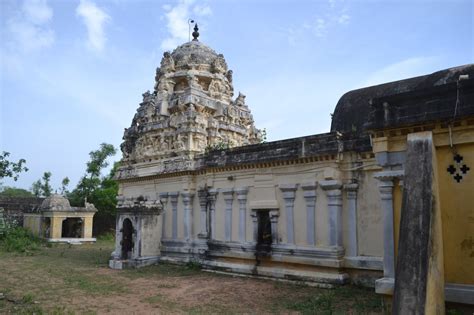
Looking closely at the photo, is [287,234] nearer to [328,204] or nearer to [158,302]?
[328,204]

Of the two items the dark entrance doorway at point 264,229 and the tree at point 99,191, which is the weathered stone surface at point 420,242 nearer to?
the dark entrance doorway at point 264,229

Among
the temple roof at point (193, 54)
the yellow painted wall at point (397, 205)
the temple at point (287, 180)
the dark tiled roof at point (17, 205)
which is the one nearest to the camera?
the temple at point (287, 180)

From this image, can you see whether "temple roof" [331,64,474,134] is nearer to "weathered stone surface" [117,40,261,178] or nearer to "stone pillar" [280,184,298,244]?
"stone pillar" [280,184,298,244]

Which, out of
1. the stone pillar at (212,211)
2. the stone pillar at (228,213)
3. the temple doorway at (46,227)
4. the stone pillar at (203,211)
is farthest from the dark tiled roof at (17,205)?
the stone pillar at (228,213)

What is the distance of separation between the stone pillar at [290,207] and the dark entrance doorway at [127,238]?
699 cm

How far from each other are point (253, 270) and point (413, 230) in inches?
304

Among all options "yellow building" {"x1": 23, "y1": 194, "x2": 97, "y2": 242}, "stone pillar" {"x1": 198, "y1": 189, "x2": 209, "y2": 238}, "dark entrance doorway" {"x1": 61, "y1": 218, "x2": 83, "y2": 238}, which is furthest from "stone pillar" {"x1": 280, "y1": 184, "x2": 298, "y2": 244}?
"dark entrance doorway" {"x1": 61, "y1": 218, "x2": 83, "y2": 238}

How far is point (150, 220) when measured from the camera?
15469 millimetres

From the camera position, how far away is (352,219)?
1053cm

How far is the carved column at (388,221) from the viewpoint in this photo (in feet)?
20.3

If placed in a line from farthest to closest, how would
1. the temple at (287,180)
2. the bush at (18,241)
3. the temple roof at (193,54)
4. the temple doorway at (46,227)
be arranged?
the temple doorway at (46,227)
the bush at (18,241)
the temple roof at (193,54)
the temple at (287,180)

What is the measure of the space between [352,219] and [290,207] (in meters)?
1.91

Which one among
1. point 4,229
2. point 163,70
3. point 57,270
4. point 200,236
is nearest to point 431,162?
point 200,236

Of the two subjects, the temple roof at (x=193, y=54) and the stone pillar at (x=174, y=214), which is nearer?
the stone pillar at (x=174, y=214)
